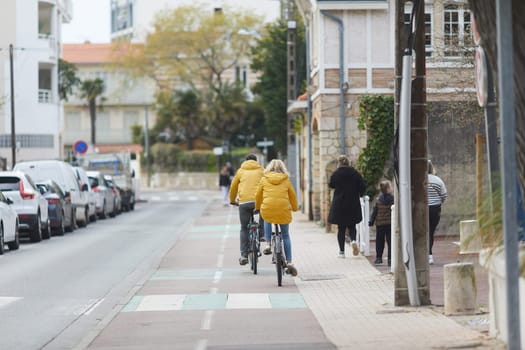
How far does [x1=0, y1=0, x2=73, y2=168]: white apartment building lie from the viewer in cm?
6325

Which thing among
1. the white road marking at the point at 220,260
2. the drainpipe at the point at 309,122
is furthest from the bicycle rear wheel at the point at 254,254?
the drainpipe at the point at 309,122

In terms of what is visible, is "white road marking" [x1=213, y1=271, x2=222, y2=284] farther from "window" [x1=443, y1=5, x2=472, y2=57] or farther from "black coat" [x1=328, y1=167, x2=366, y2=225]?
"window" [x1=443, y1=5, x2=472, y2=57]

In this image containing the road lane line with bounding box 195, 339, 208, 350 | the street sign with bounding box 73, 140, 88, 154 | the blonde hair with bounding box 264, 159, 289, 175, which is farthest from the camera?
the street sign with bounding box 73, 140, 88, 154

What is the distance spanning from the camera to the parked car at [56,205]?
30672mm

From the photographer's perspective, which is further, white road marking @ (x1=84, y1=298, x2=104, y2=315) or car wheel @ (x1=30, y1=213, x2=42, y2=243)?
car wheel @ (x1=30, y1=213, x2=42, y2=243)

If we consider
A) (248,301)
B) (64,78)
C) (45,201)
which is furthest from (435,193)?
(64,78)

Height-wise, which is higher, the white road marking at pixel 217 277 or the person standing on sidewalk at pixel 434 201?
the person standing on sidewalk at pixel 434 201

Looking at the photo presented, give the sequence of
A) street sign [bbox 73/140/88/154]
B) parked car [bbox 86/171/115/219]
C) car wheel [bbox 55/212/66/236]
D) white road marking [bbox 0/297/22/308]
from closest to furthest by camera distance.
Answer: white road marking [bbox 0/297/22/308] → car wheel [bbox 55/212/66/236] → parked car [bbox 86/171/115/219] → street sign [bbox 73/140/88/154]

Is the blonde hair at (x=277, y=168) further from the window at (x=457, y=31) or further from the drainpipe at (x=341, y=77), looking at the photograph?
the drainpipe at (x=341, y=77)

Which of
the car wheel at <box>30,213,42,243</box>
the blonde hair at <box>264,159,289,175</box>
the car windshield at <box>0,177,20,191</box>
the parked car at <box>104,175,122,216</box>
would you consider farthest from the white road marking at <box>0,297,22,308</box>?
the parked car at <box>104,175,122,216</box>

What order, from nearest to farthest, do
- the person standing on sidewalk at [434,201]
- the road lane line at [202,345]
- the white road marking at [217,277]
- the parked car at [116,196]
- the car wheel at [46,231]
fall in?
1. the road lane line at [202,345]
2. the white road marking at [217,277]
3. the person standing on sidewalk at [434,201]
4. the car wheel at [46,231]
5. the parked car at [116,196]

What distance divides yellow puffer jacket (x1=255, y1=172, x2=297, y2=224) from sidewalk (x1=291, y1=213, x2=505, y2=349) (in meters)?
1.00

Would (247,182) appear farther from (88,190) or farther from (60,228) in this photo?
(88,190)

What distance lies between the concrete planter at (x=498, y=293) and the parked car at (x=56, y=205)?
69.4 feet
